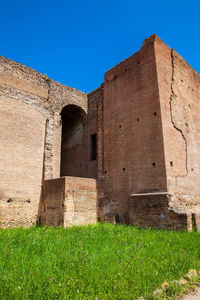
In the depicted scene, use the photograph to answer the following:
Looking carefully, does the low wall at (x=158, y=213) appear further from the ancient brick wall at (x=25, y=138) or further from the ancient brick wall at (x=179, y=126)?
the ancient brick wall at (x=25, y=138)

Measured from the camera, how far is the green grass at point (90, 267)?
124 inches

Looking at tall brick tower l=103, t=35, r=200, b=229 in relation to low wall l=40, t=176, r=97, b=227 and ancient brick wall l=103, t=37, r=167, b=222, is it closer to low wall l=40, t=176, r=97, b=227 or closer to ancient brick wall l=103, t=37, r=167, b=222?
ancient brick wall l=103, t=37, r=167, b=222

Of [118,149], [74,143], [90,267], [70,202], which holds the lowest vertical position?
[90,267]

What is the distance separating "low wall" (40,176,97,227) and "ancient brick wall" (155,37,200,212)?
3.29m

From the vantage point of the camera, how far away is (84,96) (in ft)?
46.7

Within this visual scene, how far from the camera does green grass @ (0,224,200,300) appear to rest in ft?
10.3

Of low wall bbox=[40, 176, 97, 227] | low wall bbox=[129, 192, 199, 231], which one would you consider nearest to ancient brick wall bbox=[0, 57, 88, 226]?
low wall bbox=[40, 176, 97, 227]

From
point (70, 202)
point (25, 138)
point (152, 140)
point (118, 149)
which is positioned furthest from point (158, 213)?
point (25, 138)

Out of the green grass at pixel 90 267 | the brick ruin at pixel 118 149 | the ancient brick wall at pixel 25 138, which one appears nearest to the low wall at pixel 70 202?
the brick ruin at pixel 118 149

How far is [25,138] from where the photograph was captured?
10641mm

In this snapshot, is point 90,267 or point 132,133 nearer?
point 90,267

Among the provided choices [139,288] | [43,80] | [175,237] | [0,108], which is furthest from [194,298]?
[43,80]

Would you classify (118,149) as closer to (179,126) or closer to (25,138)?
(179,126)

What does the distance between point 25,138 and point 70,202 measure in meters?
3.73
